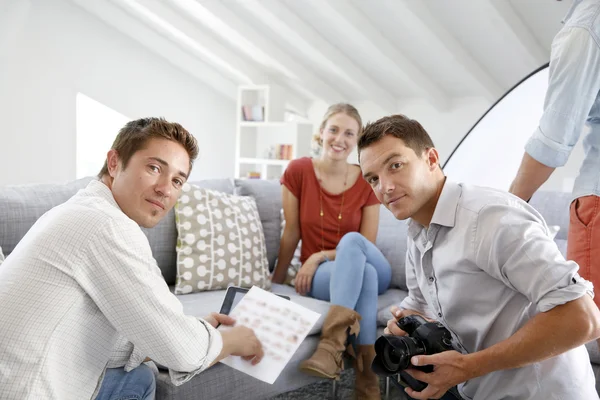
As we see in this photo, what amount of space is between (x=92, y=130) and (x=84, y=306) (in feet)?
18.7

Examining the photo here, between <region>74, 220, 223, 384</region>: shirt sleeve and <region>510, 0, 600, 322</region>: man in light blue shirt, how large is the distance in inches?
32.7

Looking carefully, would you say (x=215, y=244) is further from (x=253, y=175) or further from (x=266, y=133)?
(x=266, y=133)

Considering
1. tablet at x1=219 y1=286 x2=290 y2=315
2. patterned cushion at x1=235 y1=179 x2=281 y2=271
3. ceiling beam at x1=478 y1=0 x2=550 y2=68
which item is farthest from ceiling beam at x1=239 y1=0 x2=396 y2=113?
tablet at x1=219 y1=286 x2=290 y2=315

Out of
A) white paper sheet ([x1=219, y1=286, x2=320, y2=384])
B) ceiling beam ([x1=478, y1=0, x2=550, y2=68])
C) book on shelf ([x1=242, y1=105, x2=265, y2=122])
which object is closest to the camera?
white paper sheet ([x1=219, y1=286, x2=320, y2=384])

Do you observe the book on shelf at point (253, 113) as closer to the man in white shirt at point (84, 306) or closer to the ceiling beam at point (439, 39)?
the ceiling beam at point (439, 39)

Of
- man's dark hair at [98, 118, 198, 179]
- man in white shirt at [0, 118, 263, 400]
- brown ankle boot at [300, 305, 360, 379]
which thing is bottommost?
brown ankle boot at [300, 305, 360, 379]

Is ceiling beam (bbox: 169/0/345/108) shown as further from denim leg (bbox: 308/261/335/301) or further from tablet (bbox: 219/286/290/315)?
tablet (bbox: 219/286/290/315)

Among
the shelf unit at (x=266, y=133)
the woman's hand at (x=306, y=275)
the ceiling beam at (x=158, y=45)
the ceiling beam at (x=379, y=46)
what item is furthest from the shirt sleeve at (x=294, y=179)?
the ceiling beam at (x=158, y=45)

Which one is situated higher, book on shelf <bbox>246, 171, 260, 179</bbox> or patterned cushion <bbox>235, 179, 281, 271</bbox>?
patterned cushion <bbox>235, 179, 281, 271</bbox>

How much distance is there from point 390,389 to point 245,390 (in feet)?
2.55

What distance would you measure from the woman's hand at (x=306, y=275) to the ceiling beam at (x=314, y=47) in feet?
10.8

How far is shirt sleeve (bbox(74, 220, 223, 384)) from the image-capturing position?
100cm

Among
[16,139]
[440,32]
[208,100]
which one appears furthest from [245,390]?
[208,100]

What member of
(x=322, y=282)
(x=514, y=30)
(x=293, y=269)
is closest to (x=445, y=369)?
(x=322, y=282)
